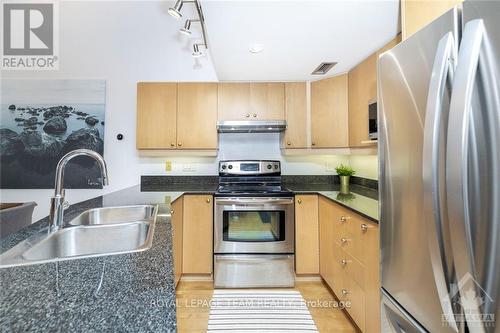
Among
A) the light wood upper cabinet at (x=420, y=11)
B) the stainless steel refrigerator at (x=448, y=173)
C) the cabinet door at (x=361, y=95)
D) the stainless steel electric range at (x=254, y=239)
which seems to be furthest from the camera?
the stainless steel electric range at (x=254, y=239)

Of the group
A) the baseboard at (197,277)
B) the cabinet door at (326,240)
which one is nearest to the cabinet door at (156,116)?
the baseboard at (197,277)

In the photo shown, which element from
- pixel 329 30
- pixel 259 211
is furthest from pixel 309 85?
pixel 259 211

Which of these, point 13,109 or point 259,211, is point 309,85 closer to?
point 259,211

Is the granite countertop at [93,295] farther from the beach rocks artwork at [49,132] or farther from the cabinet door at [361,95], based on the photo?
the beach rocks artwork at [49,132]

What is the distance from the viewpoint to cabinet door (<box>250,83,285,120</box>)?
2.73 metres

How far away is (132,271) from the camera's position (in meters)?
0.70

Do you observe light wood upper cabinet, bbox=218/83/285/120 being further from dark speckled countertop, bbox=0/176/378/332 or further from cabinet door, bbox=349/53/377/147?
dark speckled countertop, bbox=0/176/378/332

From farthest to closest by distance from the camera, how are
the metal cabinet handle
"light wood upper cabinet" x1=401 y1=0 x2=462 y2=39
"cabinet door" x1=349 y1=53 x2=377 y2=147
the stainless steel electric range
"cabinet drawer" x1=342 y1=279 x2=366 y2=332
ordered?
1. the stainless steel electric range
2. "cabinet door" x1=349 y1=53 x2=377 y2=147
3. the metal cabinet handle
4. "cabinet drawer" x1=342 y1=279 x2=366 y2=332
5. "light wood upper cabinet" x1=401 y1=0 x2=462 y2=39

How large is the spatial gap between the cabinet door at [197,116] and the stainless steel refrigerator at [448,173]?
6.38 feet

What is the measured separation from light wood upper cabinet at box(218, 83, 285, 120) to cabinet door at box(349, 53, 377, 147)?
0.72 meters

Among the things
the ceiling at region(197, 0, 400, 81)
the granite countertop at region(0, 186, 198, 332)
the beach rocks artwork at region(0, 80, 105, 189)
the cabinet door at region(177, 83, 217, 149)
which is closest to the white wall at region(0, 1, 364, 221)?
the beach rocks artwork at region(0, 80, 105, 189)

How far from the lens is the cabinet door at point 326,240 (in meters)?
2.11

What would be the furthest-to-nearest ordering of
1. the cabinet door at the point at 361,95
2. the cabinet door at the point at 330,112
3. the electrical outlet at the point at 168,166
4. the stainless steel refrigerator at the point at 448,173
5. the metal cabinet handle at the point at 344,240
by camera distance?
1. the electrical outlet at the point at 168,166
2. the cabinet door at the point at 330,112
3. the cabinet door at the point at 361,95
4. the metal cabinet handle at the point at 344,240
5. the stainless steel refrigerator at the point at 448,173

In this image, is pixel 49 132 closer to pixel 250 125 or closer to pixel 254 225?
pixel 250 125
